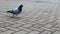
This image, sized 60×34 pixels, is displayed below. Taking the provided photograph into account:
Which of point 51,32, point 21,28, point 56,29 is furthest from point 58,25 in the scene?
point 21,28

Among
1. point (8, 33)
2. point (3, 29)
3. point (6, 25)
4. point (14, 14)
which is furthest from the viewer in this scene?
point (14, 14)

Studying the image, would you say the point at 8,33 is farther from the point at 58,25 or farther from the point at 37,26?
the point at 58,25

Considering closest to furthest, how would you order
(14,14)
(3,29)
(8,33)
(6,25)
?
(8,33), (3,29), (6,25), (14,14)

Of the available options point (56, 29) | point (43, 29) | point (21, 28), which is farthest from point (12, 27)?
point (56, 29)

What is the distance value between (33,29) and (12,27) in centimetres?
65

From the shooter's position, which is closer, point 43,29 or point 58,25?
point 43,29

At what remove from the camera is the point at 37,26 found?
506 centimetres

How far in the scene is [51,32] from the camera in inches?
178

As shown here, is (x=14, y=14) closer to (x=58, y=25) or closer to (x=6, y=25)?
(x=6, y=25)

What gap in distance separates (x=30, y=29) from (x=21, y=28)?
11.0 inches

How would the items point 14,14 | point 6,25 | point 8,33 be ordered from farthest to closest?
point 14,14
point 6,25
point 8,33

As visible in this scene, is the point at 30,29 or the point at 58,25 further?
the point at 58,25

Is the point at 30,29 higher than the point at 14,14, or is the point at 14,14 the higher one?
the point at 14,14

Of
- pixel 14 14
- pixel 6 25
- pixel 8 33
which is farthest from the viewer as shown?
pixel 14 14
